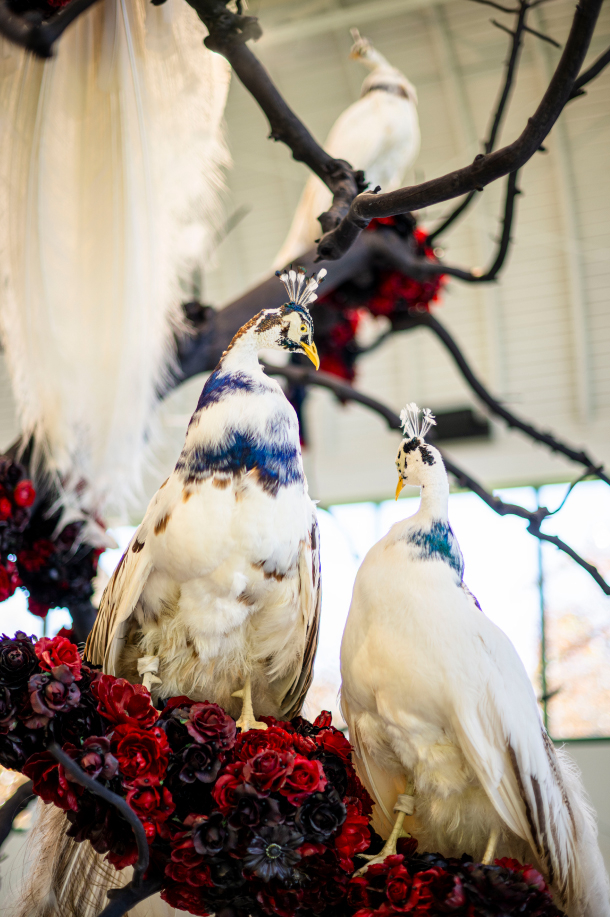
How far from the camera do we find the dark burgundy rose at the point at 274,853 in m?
0.75

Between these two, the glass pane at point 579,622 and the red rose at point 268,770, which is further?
the glass pane at point 579,622

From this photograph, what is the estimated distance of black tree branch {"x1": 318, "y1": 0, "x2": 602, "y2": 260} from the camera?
0.70 m

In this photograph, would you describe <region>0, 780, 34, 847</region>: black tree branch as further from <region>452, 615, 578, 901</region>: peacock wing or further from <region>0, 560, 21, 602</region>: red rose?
<region>452, 615, 578, 901</region>: peacock wing

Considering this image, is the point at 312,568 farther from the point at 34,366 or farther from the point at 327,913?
the point at 34,366

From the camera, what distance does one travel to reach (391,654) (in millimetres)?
837

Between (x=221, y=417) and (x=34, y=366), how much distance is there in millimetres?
401

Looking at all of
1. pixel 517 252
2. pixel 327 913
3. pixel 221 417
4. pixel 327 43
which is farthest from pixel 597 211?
pixel 327 913

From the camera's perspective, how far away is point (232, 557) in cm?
89

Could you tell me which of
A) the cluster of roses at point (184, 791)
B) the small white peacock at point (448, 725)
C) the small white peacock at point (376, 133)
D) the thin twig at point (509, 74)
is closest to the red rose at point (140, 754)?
the cluster of roses at point (184, 791)

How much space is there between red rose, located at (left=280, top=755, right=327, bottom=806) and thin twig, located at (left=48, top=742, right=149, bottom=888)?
0.14 m

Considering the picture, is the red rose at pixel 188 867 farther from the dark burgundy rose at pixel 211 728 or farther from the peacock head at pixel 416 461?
the peacock head at pixel 416 461

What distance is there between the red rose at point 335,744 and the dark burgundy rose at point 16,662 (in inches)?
12.8

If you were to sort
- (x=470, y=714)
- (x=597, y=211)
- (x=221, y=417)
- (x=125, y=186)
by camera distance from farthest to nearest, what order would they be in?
(x=597, y=211) → (x=125, y=186) → (x=221, y=417) → (x=470, y=714)

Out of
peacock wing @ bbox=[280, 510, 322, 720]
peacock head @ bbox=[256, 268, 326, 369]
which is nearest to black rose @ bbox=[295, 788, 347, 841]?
peacock wing @ bbox=[280, 510, 322, 720]
